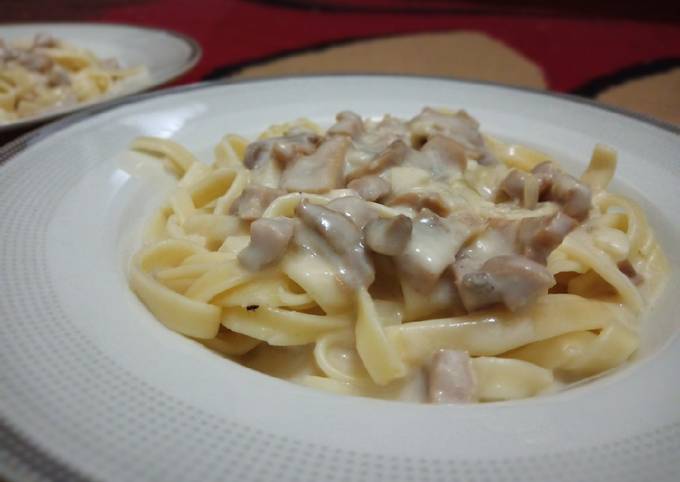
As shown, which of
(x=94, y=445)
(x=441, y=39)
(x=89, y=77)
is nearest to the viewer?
(x=94, y=445)

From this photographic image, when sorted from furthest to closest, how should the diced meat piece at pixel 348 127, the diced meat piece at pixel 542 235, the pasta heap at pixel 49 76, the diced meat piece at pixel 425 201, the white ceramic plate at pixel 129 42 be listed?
the white ceramic plate at pixel 129 42
the pasta heap at pixel 49 76
the diced meat piece at pixel 348 127
the diced meat piece at pixel 425 201
the diced meat piece at pixel 542 235

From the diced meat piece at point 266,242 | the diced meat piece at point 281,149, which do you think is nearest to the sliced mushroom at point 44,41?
the diced meat piece at point 281,149

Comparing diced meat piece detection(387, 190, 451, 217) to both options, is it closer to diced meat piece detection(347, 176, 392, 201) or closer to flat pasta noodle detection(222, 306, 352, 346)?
diced meat piece detection(347, 176, 392, 201)

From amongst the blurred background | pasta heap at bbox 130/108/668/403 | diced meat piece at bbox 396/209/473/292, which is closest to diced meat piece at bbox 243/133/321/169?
pasta heap at bbox 130/108/668/403

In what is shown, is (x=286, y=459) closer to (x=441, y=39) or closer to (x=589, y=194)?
(x=589, y=194)

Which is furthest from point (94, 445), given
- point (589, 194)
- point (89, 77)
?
point (89, 77)

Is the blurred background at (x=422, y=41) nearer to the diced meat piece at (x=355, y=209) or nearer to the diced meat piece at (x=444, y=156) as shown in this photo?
the diced meat piece at (x=444, y=156)

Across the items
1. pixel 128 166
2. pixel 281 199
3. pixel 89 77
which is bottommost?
pixel 89 77

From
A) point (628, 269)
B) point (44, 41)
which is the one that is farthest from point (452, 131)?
point (44, 41)
